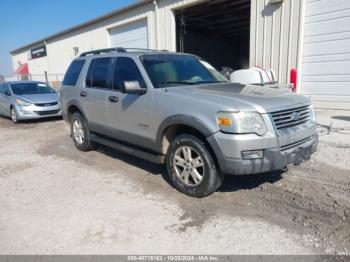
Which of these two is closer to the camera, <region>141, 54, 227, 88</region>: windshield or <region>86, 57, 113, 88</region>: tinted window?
<region>141, 54, 227, 88</region>: windshield

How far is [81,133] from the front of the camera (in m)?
6.75

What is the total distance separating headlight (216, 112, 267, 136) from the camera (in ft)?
11.9

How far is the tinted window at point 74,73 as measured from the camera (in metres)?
6.61

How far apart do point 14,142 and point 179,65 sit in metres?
5.39

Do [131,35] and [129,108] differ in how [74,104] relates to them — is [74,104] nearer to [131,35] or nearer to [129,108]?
[129,108]

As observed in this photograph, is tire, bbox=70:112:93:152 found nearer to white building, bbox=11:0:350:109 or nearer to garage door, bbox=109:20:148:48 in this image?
white building, bbox=11:0:350:109

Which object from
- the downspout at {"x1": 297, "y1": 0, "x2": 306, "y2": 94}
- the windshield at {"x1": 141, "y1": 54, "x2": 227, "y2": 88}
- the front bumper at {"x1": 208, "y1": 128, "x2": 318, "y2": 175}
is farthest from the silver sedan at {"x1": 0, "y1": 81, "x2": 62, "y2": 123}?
the front bumper at {"x1": 208, "y1": 128, "x2": 318, "y2": 175}

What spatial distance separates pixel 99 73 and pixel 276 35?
22.0 ft

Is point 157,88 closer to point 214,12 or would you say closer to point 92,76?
point 92,76

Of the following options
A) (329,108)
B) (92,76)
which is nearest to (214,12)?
(329,108)

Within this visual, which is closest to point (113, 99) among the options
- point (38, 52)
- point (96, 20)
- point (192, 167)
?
point (192, 167)

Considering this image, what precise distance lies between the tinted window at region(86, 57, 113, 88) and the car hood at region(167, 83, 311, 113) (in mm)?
1662

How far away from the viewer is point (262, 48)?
1085 cm

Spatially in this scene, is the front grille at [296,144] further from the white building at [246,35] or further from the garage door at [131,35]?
the garage door at [131,35]
